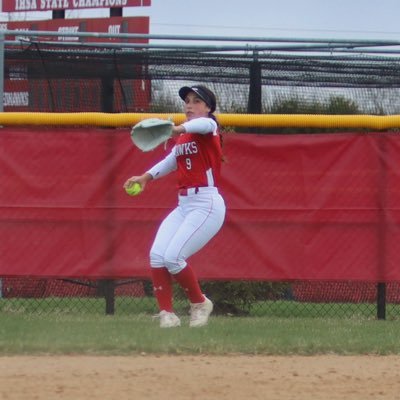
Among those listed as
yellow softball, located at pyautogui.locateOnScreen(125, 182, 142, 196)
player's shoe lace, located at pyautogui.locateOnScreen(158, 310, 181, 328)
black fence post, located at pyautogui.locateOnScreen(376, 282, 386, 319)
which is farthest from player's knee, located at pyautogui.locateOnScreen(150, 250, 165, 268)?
black fence post, located at pyautogui.locateOnScreen(376, 282, 386, 319)

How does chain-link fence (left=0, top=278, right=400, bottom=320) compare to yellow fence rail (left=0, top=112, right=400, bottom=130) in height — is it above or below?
below

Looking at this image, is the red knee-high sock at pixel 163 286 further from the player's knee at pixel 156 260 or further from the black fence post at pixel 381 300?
the black fence post at pixel 381 300

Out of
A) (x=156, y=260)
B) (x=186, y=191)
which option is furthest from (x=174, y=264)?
(x=186, y=191)

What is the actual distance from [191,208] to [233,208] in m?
1.27

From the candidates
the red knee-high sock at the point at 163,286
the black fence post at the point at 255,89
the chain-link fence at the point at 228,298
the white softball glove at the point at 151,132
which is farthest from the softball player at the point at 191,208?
the black fence post at the point at 255,89

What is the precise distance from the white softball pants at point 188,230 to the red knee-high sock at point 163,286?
6cm

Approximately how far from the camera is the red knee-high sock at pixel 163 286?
295 inches

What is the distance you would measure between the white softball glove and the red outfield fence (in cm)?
152

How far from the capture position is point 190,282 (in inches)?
295

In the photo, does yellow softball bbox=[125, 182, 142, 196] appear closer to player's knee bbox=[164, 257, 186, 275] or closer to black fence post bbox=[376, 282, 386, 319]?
player's knee bbox=[164, 257, 186, 275]
